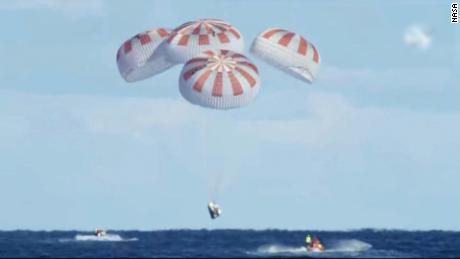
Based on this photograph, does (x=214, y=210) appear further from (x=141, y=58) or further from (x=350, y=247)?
(x=350, y=247)

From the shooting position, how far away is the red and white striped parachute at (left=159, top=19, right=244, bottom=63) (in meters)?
66.4

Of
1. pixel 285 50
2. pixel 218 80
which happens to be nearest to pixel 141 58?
pixel 218 80

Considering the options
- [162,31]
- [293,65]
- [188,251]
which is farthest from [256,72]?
[188,251]

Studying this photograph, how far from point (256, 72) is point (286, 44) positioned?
2.20 m

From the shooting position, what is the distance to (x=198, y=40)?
67.0m

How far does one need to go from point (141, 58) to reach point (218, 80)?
529cm

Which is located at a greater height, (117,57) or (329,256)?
(117,57)

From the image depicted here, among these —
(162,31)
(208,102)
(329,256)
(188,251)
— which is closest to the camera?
(208,102)

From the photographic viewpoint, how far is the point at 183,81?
66812 millimetres

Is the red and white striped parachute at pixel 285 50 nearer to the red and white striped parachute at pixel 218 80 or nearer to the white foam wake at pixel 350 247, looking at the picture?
the red and white striped parachute at pixel 218 80

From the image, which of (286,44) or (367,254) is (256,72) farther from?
(367,254)

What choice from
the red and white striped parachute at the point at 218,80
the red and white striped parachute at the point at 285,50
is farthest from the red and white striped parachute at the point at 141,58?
the red and white striped parachute at the point at 285,50

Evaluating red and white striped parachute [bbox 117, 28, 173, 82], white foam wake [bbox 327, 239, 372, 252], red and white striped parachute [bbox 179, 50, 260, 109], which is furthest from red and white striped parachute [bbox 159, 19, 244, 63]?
white foam wake [bbox 327, 239, 372, 252]

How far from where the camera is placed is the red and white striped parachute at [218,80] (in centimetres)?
6556
